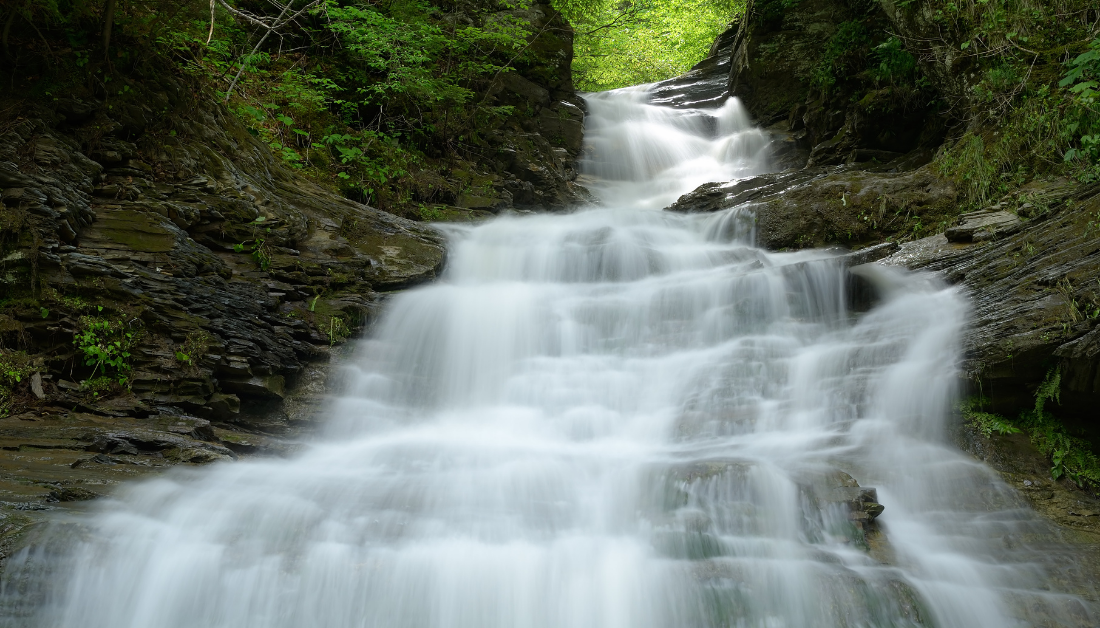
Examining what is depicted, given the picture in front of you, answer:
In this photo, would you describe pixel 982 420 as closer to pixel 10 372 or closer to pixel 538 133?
pixel 10 372

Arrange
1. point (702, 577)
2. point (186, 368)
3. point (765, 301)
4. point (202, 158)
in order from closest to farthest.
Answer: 1. point (702, 577)
2. point (186, 368)
3. point (202, 158)
4. point (765, 301)

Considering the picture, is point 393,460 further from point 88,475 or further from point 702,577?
point 702,577

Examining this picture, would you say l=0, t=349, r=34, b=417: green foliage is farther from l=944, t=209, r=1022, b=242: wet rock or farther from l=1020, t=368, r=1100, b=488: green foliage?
l=944, t=209, r=1022, b=242: wet rock

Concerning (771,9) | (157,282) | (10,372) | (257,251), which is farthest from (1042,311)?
(771,9)

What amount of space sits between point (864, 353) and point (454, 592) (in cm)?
406

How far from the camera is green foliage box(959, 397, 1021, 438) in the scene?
4500mm

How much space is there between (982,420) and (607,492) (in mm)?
2806

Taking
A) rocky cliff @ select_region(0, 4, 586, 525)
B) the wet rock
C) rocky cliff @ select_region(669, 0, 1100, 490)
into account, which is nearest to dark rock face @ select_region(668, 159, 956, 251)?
rocky cliff @ select_region(669, 0, 1100, 490)

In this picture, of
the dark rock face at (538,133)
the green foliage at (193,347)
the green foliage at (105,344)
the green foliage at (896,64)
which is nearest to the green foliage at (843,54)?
the green foliage at (896,64)

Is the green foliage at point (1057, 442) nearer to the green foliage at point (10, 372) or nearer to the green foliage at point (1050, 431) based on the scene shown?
the green foliage at point (1050, 431)

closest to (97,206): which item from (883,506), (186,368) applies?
(186,368)

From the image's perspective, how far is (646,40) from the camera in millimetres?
22797

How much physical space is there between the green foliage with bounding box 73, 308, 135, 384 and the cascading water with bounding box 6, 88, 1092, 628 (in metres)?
1.13

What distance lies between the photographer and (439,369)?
20.5 ft
